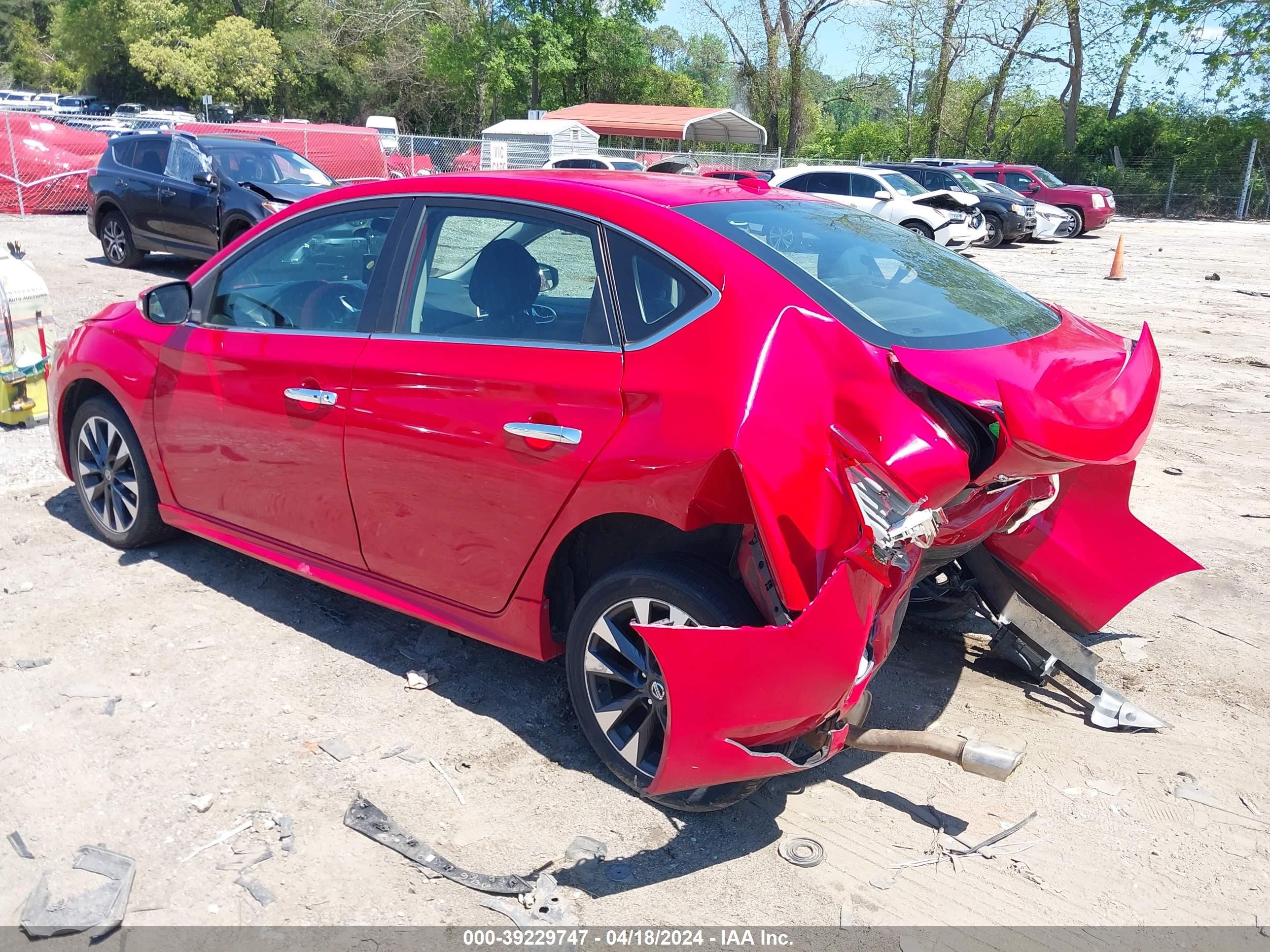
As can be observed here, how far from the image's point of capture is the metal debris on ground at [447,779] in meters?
3.33

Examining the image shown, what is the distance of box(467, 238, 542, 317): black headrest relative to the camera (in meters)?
3.60

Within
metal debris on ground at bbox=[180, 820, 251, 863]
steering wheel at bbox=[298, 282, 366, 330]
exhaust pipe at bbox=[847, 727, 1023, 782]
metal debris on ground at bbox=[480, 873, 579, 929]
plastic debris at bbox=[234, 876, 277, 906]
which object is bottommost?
plastic debris at bbox=[234, 876, 277, 906]

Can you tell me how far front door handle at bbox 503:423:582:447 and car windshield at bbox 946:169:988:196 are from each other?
21.9m

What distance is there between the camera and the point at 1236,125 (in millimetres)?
38438

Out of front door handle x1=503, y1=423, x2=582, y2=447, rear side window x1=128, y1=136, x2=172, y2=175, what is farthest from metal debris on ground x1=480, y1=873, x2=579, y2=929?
rear side window x1=128, y1=136, x2=172, y2=175

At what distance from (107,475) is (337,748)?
2.31 m

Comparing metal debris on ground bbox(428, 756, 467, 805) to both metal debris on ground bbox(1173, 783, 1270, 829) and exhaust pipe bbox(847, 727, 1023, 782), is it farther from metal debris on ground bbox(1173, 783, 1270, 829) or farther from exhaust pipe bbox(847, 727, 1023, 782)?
metal debris on ground bbox(1173, 783, 1270, 829)

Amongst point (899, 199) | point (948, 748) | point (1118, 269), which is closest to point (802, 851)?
point (948, 748)

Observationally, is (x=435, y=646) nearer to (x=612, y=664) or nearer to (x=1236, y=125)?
(x=612, y=664)

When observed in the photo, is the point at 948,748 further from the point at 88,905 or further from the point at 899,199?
the point at 899,199

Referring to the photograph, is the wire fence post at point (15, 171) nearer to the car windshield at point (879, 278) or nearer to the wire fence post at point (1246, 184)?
the car windshield at point (879, 278)

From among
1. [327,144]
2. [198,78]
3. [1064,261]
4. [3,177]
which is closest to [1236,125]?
[1064,261]

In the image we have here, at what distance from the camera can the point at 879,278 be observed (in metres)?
3.43

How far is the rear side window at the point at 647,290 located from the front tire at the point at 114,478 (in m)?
2.75
